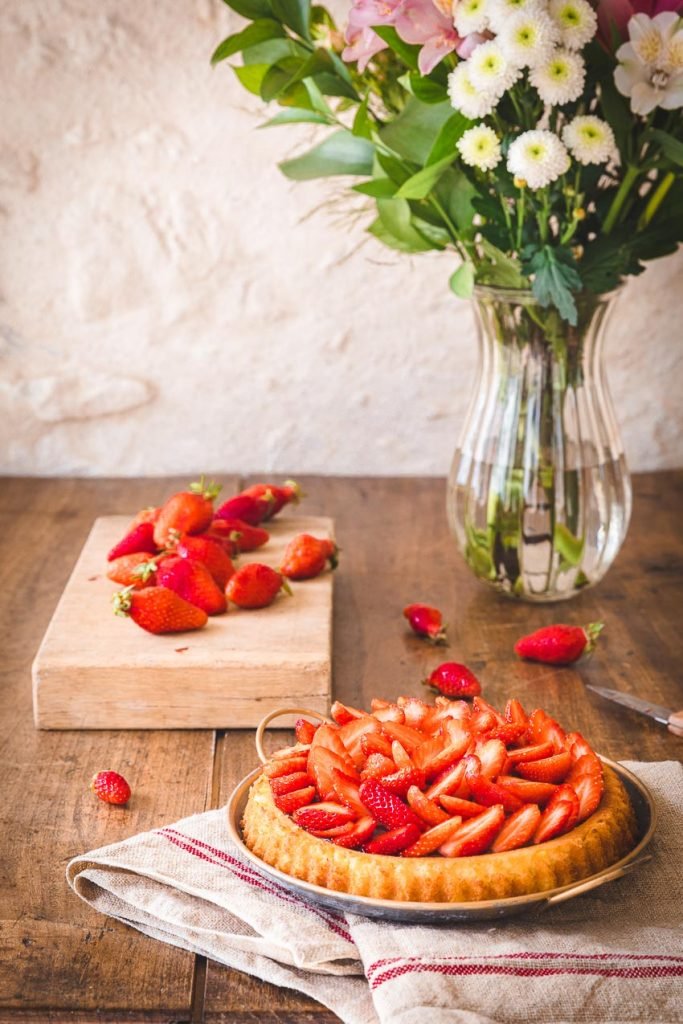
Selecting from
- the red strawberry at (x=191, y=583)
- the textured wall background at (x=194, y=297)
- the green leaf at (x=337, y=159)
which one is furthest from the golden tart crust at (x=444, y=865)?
the textured wall background at (x=194, y=297)

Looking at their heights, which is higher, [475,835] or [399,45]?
[399,45]

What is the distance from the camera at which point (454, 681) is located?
1.22 m

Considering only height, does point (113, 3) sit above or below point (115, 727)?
above

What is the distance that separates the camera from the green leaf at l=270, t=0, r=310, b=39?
1.26 meters

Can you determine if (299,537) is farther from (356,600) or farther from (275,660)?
(275,660)

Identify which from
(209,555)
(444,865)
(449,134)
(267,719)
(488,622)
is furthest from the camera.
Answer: (488,622)

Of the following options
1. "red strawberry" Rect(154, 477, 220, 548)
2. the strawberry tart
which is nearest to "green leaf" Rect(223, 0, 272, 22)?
"red strawberry" Rect(154, 477, 220, 548)

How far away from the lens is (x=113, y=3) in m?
1.87

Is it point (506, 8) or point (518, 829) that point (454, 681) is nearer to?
point (518, 829)

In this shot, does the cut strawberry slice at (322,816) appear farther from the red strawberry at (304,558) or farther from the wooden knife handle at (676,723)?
the red strawberry at (304,558)

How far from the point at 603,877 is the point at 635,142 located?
84cm

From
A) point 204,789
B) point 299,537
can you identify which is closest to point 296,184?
point 299,537

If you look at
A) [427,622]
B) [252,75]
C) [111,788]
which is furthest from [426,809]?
[252,75]

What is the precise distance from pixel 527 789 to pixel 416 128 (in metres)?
0.72
